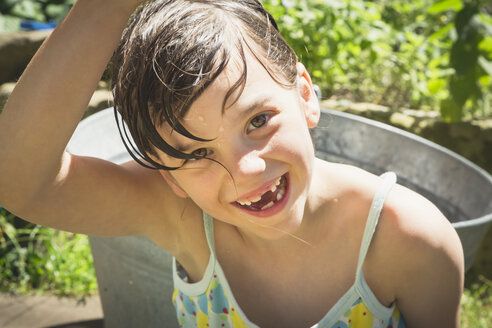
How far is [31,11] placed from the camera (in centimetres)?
380

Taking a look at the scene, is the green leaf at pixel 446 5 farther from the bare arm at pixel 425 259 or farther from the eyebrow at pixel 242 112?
the eyebrow at pixel 242 112

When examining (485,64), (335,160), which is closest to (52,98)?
(335,160)

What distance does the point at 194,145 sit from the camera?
42.8 inches

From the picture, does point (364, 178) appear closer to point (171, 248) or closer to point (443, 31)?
point (171, 248)

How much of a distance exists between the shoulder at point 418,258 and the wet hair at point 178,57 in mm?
380

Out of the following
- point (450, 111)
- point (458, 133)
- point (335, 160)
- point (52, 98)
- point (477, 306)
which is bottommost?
point (477, 306)

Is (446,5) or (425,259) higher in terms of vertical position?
(425,259)

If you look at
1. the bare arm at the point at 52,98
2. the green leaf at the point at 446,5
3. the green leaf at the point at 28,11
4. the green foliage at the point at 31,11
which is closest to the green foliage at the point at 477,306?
the green leaf at the point at 446,5

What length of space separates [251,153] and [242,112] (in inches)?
3.2

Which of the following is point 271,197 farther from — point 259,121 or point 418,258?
point 418,258

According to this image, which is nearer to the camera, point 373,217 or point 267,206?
point 267,206

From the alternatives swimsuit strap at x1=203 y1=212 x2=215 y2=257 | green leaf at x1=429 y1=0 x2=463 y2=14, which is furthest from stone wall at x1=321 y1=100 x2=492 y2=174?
swimsuit strap at x1=203 y1=212 x2=215 y2=257

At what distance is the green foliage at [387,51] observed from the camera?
8.50 feet

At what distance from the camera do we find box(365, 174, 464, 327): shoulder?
1.24 meters
